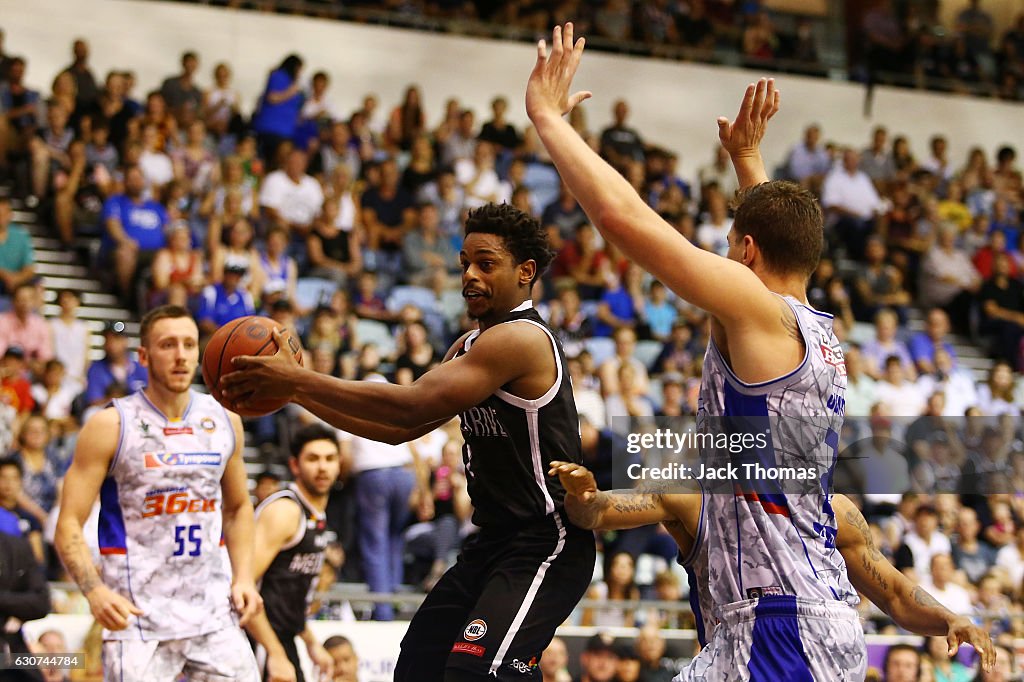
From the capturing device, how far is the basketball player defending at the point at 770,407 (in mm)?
3727

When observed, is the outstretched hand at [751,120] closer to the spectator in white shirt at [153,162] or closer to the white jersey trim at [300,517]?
the white jersey trim at [300,517]

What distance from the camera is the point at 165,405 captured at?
647cm

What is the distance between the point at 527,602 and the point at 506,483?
465 mm

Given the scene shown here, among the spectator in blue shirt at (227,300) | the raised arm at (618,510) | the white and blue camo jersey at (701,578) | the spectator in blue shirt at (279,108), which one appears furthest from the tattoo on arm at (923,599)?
the spectator in blue shirt at (279,108)

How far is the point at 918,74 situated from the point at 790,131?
102 inches

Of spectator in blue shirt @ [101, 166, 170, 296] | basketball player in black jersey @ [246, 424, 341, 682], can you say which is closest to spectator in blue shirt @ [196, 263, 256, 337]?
spectator in blue shirt @ [101, 166, 170, 296]

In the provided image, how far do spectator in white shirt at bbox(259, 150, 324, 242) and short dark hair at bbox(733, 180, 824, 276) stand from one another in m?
9.99

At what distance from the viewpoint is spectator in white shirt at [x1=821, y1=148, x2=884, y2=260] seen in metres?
17.2

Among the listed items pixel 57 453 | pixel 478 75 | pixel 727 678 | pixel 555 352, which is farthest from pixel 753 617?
pixel 478 75

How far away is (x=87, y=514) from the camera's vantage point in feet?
20.1

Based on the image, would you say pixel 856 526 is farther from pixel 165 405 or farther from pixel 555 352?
pixel 165 405

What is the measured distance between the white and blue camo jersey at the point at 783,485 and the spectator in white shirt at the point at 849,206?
13737 mm

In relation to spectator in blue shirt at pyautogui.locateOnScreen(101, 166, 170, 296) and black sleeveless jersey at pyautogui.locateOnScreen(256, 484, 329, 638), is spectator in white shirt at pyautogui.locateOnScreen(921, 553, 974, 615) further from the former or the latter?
spectator in blue shirt at pyautogui.locateOnScreen(101, 166, 170, 296)

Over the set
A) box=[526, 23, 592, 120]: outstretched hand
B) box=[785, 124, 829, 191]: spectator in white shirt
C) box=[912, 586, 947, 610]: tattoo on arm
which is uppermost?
box=[785, 124, 829, 191]: spectator in white shirt
